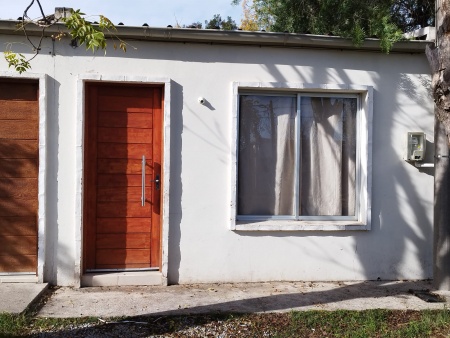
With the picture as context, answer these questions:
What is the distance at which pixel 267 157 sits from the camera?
7145mm

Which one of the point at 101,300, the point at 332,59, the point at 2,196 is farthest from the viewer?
the point at 332,59

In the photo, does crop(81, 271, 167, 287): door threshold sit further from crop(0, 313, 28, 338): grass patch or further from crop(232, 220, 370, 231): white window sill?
crop(0, 313, 28, 338): grass patch

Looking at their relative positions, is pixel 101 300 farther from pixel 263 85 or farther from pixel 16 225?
pixel 263 85

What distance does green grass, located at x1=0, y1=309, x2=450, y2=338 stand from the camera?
516cm

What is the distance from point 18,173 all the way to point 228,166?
103 inches

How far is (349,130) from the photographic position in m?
7.28

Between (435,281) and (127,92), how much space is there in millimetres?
4579

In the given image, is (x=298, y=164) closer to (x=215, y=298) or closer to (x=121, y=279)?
(x=215, y=298)

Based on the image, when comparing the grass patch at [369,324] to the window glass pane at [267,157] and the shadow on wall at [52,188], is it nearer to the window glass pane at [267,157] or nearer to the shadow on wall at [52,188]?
the window glass pane at [267,157]

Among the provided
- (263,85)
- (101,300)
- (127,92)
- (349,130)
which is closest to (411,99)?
(349,130)

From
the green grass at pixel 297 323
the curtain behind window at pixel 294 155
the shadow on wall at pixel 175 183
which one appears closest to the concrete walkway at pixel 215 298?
the green grass at pixel 297 323

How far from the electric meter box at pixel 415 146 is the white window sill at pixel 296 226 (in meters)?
1.08

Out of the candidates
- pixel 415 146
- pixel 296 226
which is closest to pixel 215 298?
pixel 296 226

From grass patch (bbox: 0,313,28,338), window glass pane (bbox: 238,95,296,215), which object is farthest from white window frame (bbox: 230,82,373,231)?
grass patch (bbox: 0,313,28,338)
